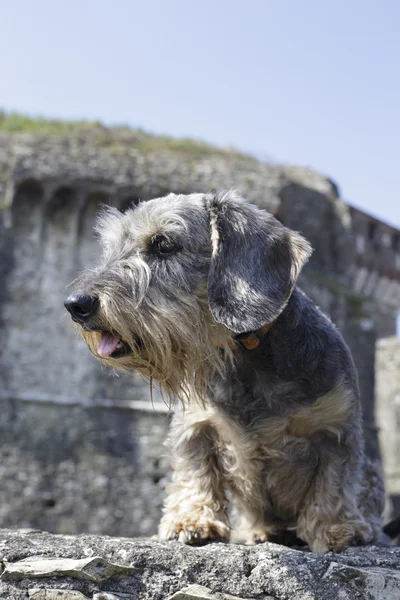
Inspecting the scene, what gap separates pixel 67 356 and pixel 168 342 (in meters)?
14.9

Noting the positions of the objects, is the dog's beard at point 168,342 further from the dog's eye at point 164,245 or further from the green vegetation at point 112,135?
the green vegetation at point 112,135

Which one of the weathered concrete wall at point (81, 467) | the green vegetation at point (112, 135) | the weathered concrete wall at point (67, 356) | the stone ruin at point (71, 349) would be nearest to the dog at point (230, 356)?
the stone ruin at point (71, 349)

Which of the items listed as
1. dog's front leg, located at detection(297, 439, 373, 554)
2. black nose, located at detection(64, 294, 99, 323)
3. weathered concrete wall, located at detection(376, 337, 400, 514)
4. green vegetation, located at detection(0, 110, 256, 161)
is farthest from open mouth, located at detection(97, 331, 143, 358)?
weathered concrete wall, located at detection(376, 337, 400, 514)

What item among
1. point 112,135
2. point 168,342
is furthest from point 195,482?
point 112,135

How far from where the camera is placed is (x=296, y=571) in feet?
7.68

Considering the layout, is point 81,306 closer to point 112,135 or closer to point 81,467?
point 81,467

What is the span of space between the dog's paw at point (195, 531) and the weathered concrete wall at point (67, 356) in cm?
1400

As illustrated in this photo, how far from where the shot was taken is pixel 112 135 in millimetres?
18766

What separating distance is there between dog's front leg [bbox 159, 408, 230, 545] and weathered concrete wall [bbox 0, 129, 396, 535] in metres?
13.8

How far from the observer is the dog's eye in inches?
111

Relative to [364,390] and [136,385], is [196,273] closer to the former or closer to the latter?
[136,385]

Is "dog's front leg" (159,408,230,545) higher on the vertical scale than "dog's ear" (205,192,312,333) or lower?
lower

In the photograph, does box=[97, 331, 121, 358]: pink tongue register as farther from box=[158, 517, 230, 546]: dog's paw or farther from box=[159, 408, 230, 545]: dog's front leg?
box=[158, 517, 230, 546]: dog's paw

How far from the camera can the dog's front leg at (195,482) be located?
2885mm
